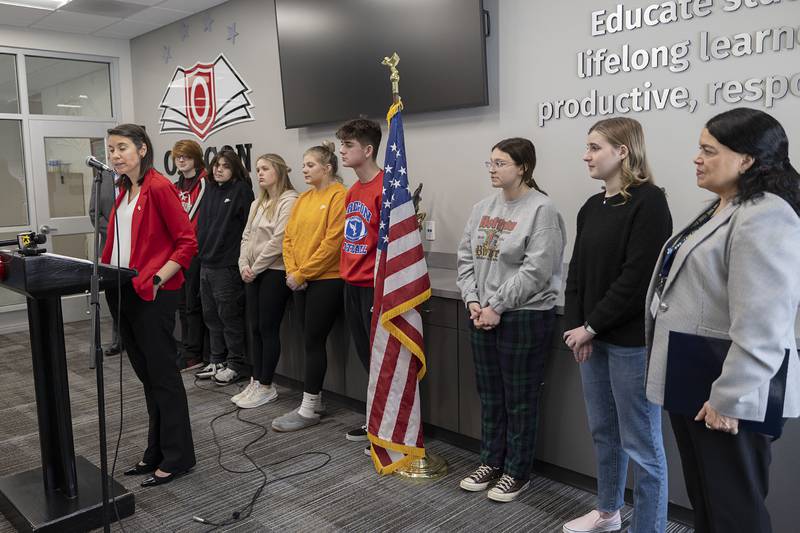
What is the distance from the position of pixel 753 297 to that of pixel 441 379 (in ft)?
6.34

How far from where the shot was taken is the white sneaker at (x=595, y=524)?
7.89ft

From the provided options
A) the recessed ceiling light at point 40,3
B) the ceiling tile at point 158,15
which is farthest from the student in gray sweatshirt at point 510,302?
the recessed ceiling light at point 40,3

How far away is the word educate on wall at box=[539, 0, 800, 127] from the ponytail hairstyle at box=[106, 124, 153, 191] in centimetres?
185

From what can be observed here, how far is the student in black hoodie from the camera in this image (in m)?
4.25

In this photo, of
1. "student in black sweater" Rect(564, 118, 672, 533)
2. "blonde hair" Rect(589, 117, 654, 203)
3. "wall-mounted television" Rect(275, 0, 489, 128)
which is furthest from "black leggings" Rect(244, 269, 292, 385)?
"blonde hair" Rect(589, 117, 654, 203)

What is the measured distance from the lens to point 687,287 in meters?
1.62

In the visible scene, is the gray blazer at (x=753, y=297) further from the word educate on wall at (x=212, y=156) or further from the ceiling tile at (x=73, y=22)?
the ceiling tile at (x=73, y=22)

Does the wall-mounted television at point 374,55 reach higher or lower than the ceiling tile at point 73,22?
lower

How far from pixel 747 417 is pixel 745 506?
0.79ft

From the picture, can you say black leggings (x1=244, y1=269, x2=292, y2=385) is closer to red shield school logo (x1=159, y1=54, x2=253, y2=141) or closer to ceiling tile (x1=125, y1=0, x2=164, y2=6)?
red shield school logo (x1=159, y1=54, x2=253, y2=141)

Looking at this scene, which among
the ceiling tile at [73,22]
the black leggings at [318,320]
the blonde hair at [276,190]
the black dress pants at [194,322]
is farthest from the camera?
the ceiling tile at [73,22]

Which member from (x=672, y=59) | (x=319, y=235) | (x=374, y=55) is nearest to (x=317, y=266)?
(x=319, y=235)

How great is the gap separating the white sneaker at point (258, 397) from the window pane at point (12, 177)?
360 cm

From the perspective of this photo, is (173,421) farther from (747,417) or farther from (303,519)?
(747,417)
